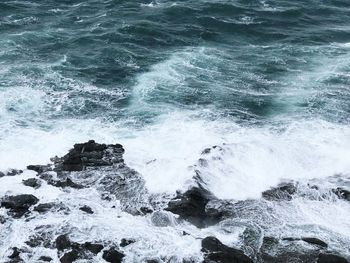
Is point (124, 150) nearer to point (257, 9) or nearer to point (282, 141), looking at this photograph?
point (282, 141)

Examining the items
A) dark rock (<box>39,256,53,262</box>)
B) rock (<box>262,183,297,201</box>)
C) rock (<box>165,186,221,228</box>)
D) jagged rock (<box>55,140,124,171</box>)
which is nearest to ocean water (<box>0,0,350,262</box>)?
rock (<box>262,183,297,201</box>)

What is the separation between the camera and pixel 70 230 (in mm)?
30250

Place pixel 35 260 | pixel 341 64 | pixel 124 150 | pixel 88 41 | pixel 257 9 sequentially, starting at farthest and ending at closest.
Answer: pixel 257 9 → pixel 88 41 → pixel 341 64 → pixel 124 150 → pixel 35 260

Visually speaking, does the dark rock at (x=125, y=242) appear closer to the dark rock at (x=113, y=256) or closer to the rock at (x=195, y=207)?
the dark rock at (x=113, y=256)

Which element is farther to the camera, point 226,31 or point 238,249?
point 226,31

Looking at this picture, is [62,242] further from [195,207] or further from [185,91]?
[185,91]

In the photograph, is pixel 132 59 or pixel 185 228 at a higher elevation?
Result: pixel 132 59

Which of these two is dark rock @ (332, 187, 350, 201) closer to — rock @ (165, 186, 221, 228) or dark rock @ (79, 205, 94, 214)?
rock @ (165, 186, 221, 228)

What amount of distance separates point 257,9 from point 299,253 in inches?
1767

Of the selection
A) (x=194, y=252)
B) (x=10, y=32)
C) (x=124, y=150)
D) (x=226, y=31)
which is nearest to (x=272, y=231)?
(x=194, y=252)

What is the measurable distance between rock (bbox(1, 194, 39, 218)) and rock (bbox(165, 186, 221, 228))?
9.26m

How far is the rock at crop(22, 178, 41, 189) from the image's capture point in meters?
34.1

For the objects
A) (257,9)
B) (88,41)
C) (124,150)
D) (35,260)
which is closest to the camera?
(35,260)

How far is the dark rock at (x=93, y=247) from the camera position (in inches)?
1130
